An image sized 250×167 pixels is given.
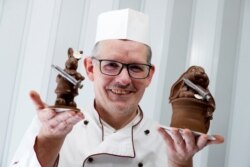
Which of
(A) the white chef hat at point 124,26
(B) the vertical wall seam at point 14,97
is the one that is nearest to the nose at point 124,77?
(A) the white chef hat at point 124,26

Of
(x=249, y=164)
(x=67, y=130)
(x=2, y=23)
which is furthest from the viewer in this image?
(x=2, y=23)

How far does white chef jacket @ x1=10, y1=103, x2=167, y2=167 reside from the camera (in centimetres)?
141

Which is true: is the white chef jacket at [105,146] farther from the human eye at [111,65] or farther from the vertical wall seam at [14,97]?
the vertical wall seam at [14,97]

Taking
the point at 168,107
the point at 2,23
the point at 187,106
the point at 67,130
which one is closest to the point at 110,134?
the point at 67,130

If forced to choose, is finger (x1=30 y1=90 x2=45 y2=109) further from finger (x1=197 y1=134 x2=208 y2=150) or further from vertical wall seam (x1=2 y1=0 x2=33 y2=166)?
vertical wall seam (x1=2 y1=0 x2=33 y2=166)

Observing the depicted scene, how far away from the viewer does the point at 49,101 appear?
6.66ft

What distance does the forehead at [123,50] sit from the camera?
138cm

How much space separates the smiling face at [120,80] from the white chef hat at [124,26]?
35 mm

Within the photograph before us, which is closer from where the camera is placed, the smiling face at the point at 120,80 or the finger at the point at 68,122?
the finger at the point at 68,122

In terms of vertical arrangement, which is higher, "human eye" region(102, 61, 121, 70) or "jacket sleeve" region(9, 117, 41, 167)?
"human eye" region(102, 61, 121, 70)

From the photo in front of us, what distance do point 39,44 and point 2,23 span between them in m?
0.32

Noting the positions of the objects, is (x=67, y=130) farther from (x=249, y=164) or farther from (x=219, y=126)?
(x=249, y=164)

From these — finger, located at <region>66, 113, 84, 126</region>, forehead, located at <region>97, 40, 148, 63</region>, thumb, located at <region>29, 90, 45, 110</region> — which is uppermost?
forehead, located at <region>97, 40, 148, 63</region>

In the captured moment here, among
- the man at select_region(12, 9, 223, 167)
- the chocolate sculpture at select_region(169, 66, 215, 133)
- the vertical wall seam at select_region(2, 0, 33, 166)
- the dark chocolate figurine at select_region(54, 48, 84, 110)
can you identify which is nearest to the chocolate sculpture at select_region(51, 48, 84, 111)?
the dark chocolate figurine at select_region(54, 48, 84, 110)
